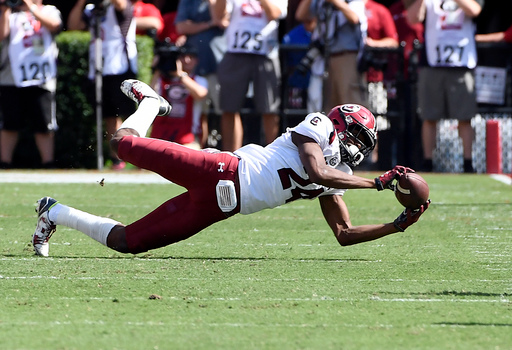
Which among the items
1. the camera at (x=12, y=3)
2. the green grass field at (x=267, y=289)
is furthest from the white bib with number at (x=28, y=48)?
the green grass field at (x=267, y=289)

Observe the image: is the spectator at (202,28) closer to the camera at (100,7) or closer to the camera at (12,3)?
the camera at (100,7)

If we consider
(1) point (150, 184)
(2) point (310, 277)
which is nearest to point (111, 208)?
(1) point (150, 184)

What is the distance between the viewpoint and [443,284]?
488 centimetres

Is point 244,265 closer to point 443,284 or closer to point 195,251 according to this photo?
point 195,251

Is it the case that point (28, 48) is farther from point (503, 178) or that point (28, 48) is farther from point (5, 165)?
point (503, 178)

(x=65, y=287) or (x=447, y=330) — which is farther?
(x=65, y=287)

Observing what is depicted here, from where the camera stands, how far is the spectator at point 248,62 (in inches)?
410

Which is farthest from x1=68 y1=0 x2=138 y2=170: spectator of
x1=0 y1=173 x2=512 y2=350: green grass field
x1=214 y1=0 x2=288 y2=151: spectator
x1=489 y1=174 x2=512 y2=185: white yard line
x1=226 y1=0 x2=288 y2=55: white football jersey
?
x1=489 y1=174 x2=512 y2=185: white yard line

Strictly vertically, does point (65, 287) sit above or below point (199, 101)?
below

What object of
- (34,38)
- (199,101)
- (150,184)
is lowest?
(150,184)

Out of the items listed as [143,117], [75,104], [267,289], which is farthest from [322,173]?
[75,104]

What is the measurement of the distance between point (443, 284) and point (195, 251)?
1839 millimetres

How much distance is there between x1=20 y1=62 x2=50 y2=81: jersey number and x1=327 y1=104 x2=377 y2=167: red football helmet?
20.1 feet

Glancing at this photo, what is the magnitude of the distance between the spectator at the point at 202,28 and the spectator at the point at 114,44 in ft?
2.07
